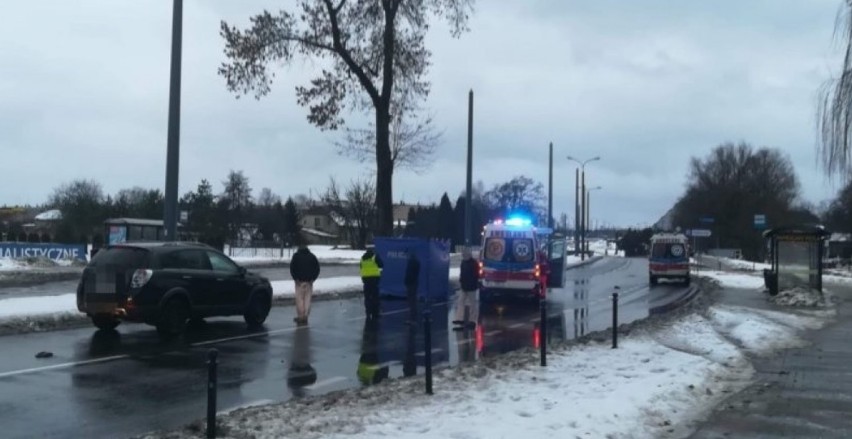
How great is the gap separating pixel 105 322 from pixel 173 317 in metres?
1.39

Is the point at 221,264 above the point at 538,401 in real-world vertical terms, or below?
above

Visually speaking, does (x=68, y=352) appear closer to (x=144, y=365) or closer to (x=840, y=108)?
(x=144, y=365)

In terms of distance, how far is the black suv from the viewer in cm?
1631

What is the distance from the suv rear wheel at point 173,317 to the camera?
1659 centimetres

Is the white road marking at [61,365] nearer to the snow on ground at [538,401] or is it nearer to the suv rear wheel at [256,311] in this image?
the snow on ground at [538,401]

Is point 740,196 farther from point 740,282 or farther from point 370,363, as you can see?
point 370,363

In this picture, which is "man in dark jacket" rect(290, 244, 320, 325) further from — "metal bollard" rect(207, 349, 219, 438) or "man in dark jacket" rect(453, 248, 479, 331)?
"metal bollard" rect(207, 349, 219, 438)

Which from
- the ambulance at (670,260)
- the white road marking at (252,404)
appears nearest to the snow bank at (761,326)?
the white road marking at (252,404)

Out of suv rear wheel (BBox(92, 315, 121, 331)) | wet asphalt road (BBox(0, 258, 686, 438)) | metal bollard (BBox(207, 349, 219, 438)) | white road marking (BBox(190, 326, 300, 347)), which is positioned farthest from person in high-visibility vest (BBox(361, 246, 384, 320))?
Answer: metal bollard (BBox(207, 349, 219, 438))

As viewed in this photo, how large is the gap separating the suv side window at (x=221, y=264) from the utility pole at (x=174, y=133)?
76.6 inches

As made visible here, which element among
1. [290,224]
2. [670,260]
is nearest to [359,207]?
[290,224]

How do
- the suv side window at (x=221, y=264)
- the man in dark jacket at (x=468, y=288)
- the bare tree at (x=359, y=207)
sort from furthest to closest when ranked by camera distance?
the bare tree at (x=359, y=207)
the man in dark jacket at (x=468, y=288)
the suv side window at (x=221, y=264)

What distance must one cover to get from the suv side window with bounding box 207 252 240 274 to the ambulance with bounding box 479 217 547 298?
1101 centimetres

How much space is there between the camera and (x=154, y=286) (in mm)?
16422
